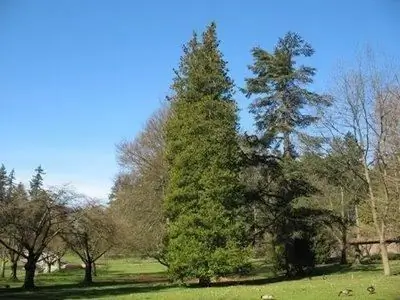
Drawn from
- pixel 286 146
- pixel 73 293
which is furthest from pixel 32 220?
pixel 286 146

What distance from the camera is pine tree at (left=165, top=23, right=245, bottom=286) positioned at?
30281 mm

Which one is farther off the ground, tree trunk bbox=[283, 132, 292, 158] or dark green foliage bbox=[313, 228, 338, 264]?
tree trunk bbox=[283, 132, 292, 158]

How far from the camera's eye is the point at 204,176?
31.1 metres

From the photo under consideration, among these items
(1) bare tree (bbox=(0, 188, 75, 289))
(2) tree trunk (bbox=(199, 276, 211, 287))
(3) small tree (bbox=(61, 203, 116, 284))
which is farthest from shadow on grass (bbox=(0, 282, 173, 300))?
(3) small tree (bbox=(61, 203, 116, 284))

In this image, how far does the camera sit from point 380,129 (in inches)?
1291

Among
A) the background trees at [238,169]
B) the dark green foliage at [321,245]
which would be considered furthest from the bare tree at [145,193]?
the dark green foliage at [321,245]

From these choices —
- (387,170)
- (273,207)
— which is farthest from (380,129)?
(273,207)

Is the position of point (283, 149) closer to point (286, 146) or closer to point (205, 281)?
point (286, 146)

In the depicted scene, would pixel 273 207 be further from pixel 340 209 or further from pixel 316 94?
pixel 340 209

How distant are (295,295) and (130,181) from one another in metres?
27.2

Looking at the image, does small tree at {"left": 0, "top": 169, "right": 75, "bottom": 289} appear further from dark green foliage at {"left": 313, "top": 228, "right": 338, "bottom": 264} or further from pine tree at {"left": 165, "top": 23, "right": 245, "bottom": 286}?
dark green foliage at {"left": 313, "top": 228, "right": 338, "bottom": 264}

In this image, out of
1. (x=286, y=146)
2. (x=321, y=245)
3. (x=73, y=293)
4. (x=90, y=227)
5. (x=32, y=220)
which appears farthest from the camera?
(x=321, y=245)

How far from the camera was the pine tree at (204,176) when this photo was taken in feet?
99.3

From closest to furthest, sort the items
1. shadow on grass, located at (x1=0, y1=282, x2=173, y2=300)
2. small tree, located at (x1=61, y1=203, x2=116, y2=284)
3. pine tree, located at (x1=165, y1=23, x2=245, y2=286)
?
shadow on grass, located at (x1=0, y1=282, x2=173, y2=300), pine tree, located at (x1=165, y1=23, x2=245, y2=286), small tree, located at (x1=61, y1=203, x2=116, y2=284)
